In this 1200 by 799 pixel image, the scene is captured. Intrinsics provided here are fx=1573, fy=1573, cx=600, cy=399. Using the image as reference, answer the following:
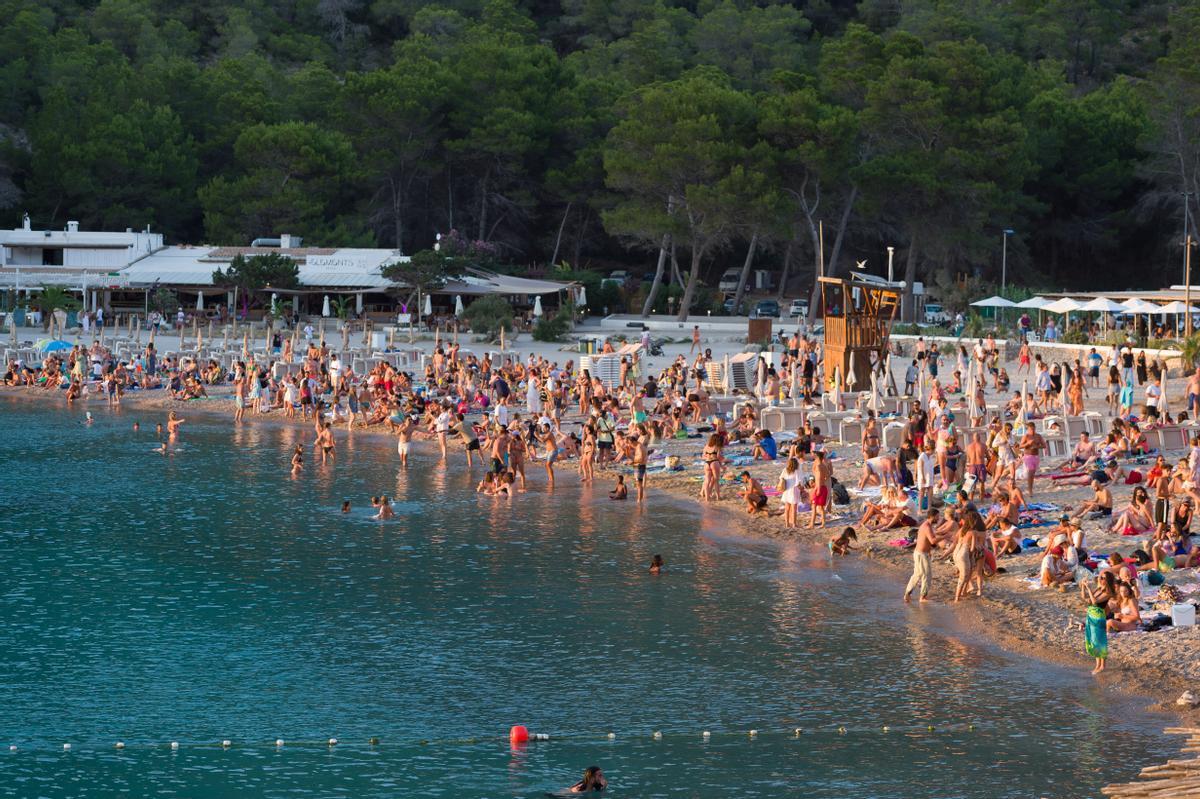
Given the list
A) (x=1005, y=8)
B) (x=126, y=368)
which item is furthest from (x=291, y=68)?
(x=126, y=368)

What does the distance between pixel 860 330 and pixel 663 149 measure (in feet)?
83.3

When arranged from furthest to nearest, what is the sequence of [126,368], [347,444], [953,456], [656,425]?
[126,368]
[347,444]
[656,425]
[953,456]

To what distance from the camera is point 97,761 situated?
47.6 feet

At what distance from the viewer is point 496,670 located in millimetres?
17281

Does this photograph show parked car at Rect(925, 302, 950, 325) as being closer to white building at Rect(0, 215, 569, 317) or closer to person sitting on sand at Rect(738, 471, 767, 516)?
white building at Rect(0, 215, 569, 317)

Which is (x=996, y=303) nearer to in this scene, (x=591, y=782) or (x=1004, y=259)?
(x=1004, y=259)

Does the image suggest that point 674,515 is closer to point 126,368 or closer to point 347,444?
point 347,444

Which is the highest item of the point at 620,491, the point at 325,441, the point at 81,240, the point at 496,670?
the point at 81,240

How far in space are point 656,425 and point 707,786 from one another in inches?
740

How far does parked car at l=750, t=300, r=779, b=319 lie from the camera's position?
2451 inches

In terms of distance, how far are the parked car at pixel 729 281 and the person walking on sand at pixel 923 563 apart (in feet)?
162

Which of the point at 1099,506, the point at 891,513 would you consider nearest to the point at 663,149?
the point at 891,513


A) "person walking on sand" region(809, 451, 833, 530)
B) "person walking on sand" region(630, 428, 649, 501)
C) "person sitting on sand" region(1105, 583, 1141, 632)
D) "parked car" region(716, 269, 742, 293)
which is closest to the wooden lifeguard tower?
"person walking on sand" region(630, 428, 649, 501)

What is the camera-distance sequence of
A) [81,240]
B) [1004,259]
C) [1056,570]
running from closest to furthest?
1. [1056,570]
2. [1004,259]
3. [81,240]
